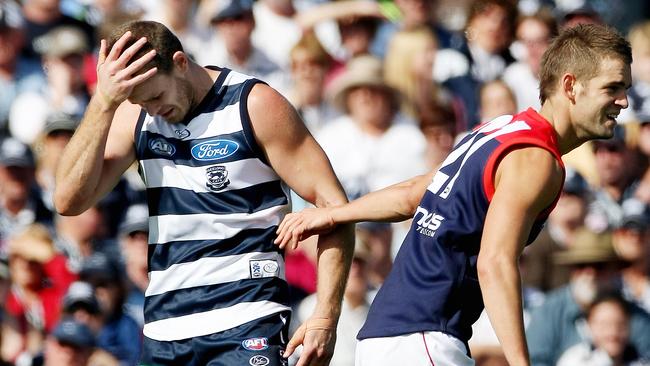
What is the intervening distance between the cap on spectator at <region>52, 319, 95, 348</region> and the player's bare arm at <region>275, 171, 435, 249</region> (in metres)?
3.94

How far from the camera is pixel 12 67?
10.9 metres

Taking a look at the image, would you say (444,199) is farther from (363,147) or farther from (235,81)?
(363,147)

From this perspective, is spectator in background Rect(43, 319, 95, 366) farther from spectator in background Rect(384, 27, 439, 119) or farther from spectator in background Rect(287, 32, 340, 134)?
spectator in background Rect(384, 27, 439, 119)

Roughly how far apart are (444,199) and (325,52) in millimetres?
5915

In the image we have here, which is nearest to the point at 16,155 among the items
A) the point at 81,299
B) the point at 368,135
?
the point at 81,299

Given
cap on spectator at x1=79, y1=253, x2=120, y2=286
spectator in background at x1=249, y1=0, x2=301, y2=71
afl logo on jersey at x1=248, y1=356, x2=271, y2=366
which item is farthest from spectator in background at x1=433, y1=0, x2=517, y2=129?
afl logo on jersey at x1=248, y1=356, x2=271, y2=366

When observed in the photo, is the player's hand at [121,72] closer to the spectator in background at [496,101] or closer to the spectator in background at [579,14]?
the spectator in background at [496,101]

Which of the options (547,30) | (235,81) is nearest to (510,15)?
(547,30)

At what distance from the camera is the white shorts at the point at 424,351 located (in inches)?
182

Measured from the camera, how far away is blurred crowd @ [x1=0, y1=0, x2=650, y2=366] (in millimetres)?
8930

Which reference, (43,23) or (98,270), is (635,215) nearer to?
(98,270)

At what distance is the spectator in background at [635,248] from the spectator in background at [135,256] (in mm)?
3377

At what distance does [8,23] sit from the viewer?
35.9 ft

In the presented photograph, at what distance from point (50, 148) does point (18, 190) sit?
1.32 feet
